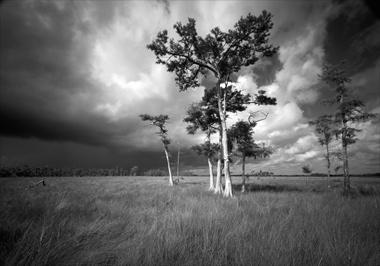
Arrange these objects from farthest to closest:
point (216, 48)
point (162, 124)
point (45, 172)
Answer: point (45, 172), point (162, 124), point (216, 48)

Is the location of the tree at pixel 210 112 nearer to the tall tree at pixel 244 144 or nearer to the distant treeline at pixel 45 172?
the tall tree at pixel 244 144

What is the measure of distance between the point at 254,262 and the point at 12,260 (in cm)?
286

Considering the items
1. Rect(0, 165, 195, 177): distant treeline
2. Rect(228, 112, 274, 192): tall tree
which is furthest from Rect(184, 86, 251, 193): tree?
Rect(0, 165, 195, 177): distant treeline

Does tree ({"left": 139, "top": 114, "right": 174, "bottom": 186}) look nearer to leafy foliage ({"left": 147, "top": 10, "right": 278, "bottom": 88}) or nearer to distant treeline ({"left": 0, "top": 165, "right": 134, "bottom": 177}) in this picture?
leafy foliage ({"left": 147, "top": 10, "right": 278, "bottom": 88})

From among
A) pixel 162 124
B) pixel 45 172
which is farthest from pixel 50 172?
pixel 162 124

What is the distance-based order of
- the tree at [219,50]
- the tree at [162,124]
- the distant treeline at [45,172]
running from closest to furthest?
the tree at [219,50], the tree at [162,124], the distant treeline at [45,172]

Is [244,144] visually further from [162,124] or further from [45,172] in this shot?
[45,172]

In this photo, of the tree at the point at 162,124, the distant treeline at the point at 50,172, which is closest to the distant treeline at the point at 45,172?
the distant treeline at the point at 50,172

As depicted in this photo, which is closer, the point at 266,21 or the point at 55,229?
the point at 55,229

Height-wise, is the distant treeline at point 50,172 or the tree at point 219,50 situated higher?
the tree at point 219,50

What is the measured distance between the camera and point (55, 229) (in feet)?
10.2

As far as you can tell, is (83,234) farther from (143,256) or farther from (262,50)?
(262,50)

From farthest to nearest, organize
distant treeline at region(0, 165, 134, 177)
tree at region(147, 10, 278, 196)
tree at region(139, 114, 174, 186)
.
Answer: distant treeline at region(0, 165, 134, 177)
tree at region(139, 114, 174, 186)
tree at region(147, 10, 278, 196)

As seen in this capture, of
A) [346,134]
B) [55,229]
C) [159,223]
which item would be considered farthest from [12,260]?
[346,134]
